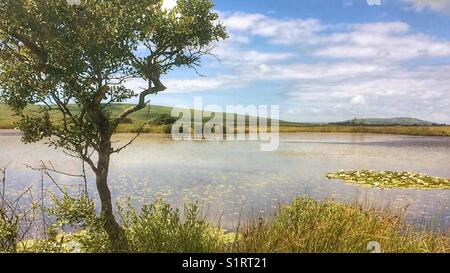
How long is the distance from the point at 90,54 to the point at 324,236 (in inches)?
145

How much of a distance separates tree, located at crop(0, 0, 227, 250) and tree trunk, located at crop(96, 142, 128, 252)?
13 millimetres

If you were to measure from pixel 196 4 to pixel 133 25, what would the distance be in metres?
0.91

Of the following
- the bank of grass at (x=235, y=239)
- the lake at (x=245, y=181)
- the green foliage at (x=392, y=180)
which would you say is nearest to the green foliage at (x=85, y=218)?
the bank of grass at (x=235, y=239)

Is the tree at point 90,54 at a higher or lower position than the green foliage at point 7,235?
higher

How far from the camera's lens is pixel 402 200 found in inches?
500

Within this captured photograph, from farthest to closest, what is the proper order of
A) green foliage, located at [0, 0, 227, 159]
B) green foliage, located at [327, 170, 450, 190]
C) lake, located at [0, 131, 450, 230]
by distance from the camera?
1. green foliage, located at [327, 170, 450, 190]
2. lake, located at [0, 131, 450, 230]
3. green foliage, located at [0, 0, 227, 159]

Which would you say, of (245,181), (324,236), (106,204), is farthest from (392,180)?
(106,204)

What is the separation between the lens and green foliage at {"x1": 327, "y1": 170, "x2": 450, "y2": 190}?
14156 millimetres

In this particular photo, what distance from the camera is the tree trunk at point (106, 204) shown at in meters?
5.73

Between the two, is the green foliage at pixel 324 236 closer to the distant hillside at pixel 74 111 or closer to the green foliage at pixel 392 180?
the distant hillside at pixel 74 111

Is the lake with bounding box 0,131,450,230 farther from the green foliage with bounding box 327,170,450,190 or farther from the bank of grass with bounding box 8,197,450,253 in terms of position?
the bank of grass with bounding box 8,197,450,253

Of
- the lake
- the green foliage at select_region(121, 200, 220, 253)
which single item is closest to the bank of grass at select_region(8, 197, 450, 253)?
the green foliage at select_region(121, 200, 220, 253)

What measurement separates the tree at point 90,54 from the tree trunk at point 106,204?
0.01 metres
